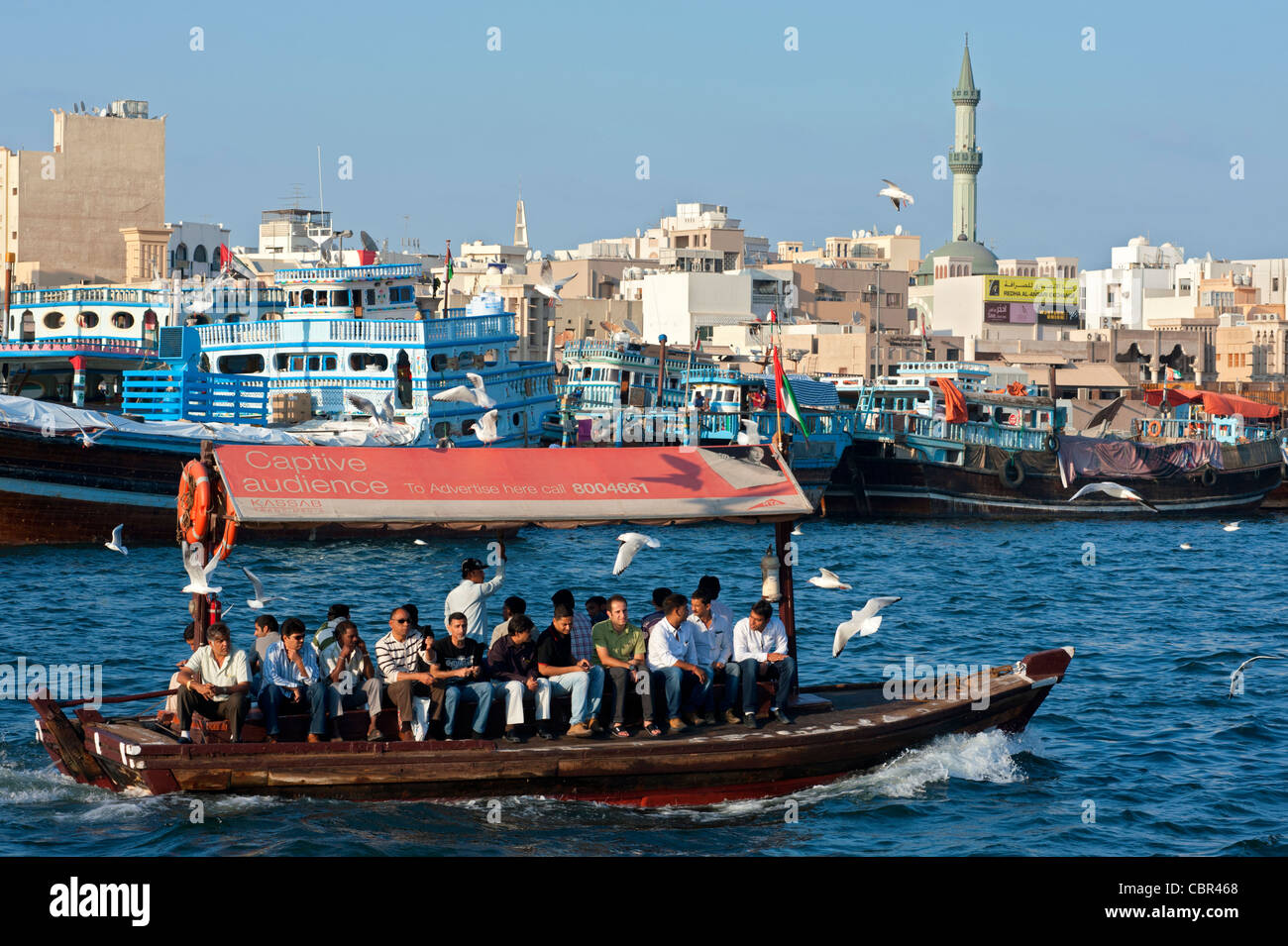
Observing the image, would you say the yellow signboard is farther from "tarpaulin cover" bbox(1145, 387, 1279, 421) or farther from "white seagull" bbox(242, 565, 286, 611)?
"white seagull" bbox(242, 565, 286, 611)

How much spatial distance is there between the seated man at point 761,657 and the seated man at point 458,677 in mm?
2549

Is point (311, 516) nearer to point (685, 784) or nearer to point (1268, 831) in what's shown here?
point (685, 784)

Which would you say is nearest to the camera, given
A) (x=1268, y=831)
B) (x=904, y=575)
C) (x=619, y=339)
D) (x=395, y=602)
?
(x=1268, y=831)

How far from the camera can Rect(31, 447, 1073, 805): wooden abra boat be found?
47.1ft

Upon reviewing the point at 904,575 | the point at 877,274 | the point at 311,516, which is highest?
the point at 877,274

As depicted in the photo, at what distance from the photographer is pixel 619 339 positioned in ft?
187

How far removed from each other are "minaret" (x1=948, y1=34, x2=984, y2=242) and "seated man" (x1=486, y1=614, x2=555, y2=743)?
5463 inches

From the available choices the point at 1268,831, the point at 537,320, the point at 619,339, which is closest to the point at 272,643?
the point at 1268,831

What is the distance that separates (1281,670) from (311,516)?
659 inches

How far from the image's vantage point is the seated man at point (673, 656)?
15133 millimetres

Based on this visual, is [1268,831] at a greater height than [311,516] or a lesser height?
lesser

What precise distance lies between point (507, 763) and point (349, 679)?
5.66ft

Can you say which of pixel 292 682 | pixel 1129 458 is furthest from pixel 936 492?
pixel 292 682
